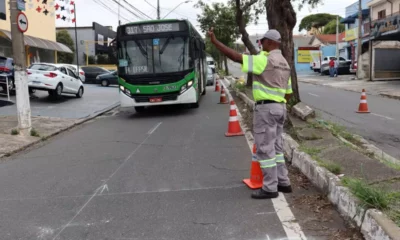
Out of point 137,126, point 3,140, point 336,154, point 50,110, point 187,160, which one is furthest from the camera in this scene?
point 50,110

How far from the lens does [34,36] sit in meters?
33.9

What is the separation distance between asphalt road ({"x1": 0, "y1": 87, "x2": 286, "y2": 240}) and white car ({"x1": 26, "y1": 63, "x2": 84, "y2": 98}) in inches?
374

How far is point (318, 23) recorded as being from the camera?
103 metres

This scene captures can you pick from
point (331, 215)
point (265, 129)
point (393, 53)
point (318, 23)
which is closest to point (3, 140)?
point (265, 129)

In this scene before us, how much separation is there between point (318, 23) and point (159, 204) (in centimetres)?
10546

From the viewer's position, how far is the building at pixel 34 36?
27984 mm

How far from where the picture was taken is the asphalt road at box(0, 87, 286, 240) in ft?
14.4

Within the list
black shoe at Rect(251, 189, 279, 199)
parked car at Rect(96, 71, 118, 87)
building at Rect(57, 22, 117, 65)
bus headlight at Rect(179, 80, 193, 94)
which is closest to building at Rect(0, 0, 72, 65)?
parked car at Rect(96, 71, 118, 87)

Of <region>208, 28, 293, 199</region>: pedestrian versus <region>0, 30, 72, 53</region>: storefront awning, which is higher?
<region>0, 30, 72, 53</region>: storefront awning

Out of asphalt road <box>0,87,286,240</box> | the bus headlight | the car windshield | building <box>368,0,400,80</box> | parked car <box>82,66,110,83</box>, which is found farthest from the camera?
parked car <box>82,66,110,83</box>

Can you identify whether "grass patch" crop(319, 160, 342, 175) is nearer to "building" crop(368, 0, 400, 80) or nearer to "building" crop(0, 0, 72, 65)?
"building" crop(0, 0, 72, 65)

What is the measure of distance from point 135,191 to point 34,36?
31.8m

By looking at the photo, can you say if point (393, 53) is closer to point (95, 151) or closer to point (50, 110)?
point (50, 110)

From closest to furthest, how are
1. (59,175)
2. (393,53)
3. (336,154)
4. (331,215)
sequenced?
1. (331,215)
2. (336,154)
3. (59,175)
4. (393,53)
